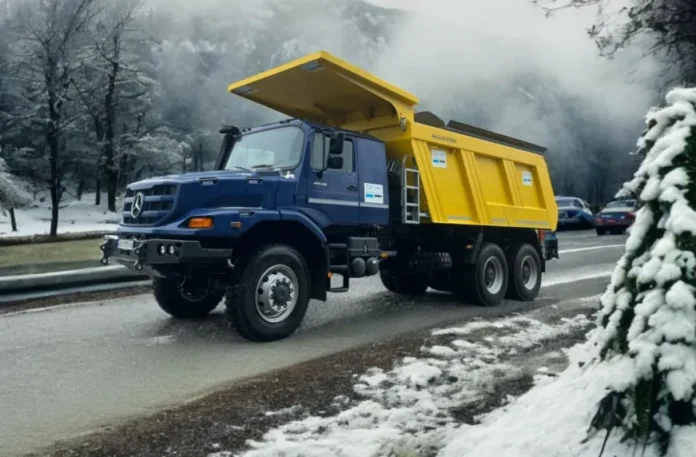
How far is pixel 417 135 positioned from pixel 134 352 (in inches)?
174

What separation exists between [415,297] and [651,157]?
6.84m

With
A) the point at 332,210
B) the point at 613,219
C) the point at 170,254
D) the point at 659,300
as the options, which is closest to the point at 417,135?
the point at 332,210

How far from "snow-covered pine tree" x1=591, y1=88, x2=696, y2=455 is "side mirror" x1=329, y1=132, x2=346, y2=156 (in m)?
4.23

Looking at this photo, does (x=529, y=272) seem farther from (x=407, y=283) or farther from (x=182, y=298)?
(x=182, y=298)

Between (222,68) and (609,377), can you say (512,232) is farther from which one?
(222,68)

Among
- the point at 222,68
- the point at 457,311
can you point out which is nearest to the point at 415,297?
the point at 457,311

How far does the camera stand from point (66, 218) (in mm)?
35031

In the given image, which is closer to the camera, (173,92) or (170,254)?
(170,254)

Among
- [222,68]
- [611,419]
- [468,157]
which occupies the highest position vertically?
[222,68]

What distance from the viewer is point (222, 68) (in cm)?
6769

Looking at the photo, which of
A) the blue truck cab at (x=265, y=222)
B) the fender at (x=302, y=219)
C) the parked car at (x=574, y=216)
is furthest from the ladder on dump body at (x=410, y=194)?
the parked car at (x=574, y=216)

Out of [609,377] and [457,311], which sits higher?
[609,377]

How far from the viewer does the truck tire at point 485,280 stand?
8.41 m

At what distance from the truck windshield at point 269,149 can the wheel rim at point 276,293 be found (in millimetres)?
1271
